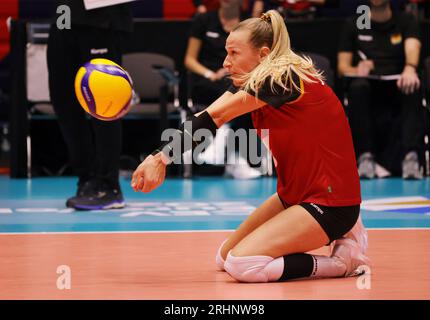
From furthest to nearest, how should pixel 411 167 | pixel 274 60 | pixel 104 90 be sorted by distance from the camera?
1. pixel 411 167
2. pixel 104 90
3. pixel 274 60

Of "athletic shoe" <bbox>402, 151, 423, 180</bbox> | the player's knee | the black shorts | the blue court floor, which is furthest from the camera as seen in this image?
"athletic shoe" <bbox>402, 151, 423, 180</bbox>

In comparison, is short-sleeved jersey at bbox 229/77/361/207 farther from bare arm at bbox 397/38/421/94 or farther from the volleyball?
bare arm at bbox 397/38/421/94

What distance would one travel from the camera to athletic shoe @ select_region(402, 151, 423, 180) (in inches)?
329

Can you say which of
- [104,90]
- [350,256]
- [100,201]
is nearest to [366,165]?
[100,201]

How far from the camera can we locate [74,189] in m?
7.75

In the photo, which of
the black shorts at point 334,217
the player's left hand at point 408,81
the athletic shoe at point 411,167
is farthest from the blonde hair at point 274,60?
the athletic shoe at point 411,167

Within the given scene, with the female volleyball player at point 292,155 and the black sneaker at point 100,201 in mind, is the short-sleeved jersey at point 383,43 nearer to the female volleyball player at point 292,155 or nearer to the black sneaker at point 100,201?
→ the black sneaker at point 100,201

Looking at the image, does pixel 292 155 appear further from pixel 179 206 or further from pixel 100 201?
pixel 179 206

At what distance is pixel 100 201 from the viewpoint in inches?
239

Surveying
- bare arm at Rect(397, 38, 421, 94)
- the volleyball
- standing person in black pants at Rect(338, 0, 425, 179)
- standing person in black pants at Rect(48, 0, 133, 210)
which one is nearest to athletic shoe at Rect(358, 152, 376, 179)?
standing person in black pants at Rect(338, 0, 425, 179)

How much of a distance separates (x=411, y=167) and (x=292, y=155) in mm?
4826

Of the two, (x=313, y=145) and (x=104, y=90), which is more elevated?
(x=104, y=90)

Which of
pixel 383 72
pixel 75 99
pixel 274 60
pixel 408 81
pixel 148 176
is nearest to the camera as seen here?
pixel 148 176

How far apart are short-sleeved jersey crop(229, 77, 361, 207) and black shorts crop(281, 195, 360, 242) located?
1.1 inches
